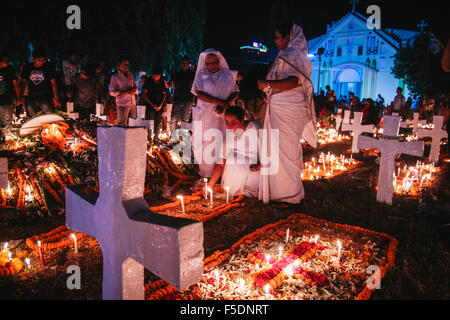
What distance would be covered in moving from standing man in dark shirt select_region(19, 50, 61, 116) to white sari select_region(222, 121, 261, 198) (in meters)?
4.35

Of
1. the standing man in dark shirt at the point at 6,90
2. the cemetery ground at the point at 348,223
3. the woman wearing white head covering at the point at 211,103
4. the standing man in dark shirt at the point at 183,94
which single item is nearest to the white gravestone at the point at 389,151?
the cemetery ground at the point at 348,223

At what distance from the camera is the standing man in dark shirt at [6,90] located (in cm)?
746

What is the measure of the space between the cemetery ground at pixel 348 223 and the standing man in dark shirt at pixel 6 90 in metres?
4.62

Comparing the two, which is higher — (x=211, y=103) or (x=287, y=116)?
(x=211, y=103)

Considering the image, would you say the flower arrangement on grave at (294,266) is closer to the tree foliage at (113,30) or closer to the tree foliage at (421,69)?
the tree foliage at (113,30)

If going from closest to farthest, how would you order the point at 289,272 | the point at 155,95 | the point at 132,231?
the point at 132,231
the point at 289,272
the point at 155,95

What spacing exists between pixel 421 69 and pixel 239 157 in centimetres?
3621

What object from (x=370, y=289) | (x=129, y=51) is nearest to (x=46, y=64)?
(x=370, y=289)

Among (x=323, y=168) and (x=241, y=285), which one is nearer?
(x=241, y=285)

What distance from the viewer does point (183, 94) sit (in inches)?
358

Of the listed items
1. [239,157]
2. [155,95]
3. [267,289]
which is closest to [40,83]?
[155,95]

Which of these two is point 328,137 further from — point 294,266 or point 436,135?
point 294,266
